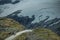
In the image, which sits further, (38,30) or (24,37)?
(38,30)

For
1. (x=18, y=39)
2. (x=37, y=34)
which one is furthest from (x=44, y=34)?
(x=18, y=39)

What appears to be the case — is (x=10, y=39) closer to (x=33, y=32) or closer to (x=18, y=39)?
(x=18, y=39)

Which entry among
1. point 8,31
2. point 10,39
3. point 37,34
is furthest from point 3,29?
point 37,34

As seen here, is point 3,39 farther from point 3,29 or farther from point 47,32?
point 47,32

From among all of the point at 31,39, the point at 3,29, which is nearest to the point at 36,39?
the point at 31,39

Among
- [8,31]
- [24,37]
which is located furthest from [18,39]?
[8,31]

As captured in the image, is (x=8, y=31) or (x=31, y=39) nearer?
(x=31, y=39)

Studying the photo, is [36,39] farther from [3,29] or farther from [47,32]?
[3,29]
